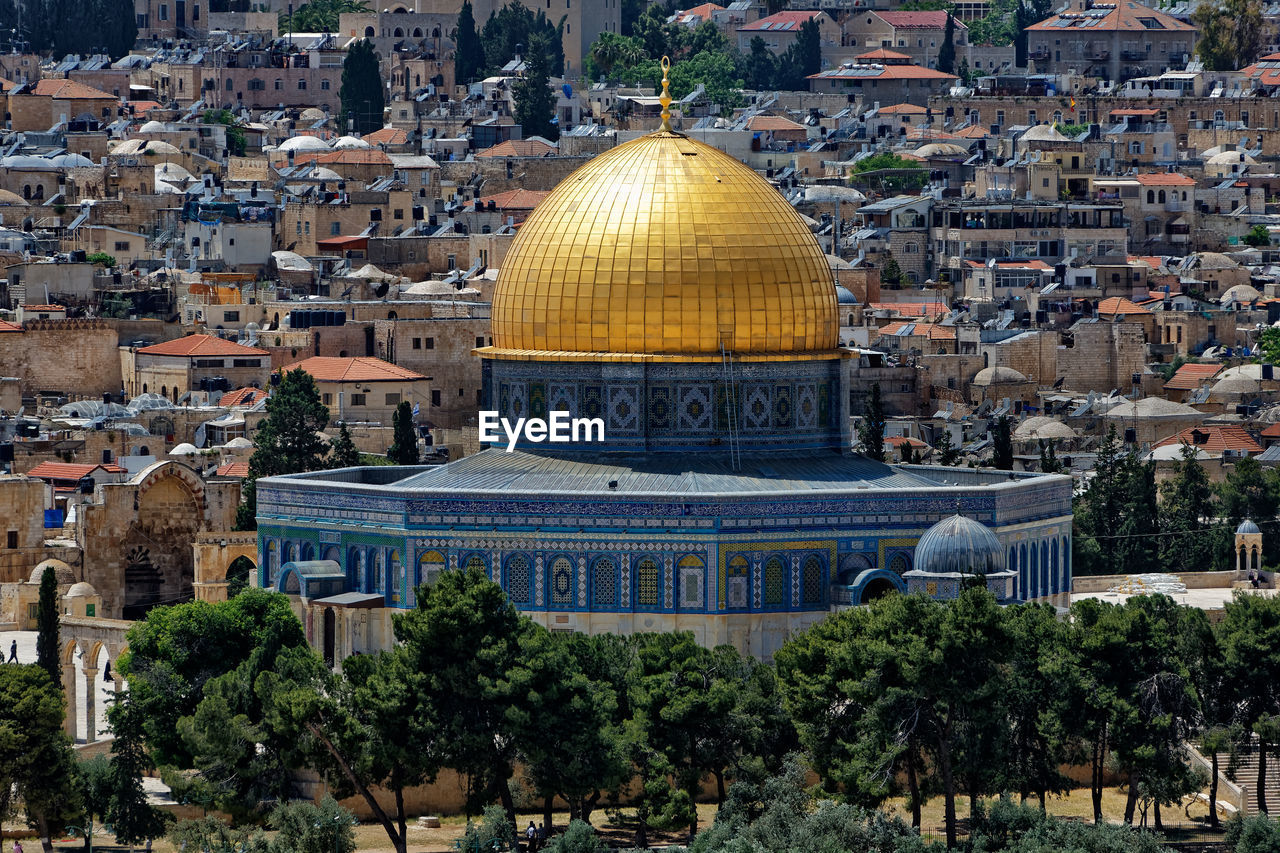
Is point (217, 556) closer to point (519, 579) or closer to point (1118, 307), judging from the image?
point (519, 579)

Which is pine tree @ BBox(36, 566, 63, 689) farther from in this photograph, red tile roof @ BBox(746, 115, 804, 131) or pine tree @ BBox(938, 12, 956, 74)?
pine tree @ BBox(938, 12, 956, 74)

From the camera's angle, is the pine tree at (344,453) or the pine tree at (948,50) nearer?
the pine tree at (344,453)

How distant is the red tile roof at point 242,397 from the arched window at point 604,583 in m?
29.4

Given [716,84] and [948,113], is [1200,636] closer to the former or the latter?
[948,113]

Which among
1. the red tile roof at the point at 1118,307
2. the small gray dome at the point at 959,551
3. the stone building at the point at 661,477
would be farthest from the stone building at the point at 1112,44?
the small gray dome at the point at 959,551

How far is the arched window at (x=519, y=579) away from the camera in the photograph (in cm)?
5062

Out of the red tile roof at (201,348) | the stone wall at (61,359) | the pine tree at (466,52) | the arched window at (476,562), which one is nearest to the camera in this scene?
the arched window at (476,562)

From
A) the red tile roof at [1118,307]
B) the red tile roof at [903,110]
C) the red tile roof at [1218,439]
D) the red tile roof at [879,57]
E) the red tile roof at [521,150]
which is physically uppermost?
the red tile roof at [879,57]

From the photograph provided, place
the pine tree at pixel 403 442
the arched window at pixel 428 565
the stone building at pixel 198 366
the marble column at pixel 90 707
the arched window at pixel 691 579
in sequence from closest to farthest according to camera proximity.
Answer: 1. the arched window at pixel 691 579
2. the arched window at pixel 428 565
3. the marble column at pixel 90 707
4. the pine tree at pixel 403 442
5. the stone building at pixel 198 366

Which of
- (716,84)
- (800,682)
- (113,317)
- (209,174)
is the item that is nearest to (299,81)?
(716,84)

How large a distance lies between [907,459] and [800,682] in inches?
854

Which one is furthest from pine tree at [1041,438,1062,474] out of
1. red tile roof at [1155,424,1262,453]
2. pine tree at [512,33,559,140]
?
pine tree at [512,33,559,140]

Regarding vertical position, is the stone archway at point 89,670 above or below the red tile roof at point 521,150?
below

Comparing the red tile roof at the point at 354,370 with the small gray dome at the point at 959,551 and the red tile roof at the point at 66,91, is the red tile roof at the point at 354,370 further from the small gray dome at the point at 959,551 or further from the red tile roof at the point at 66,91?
the red tile roof at the point at 66,91
